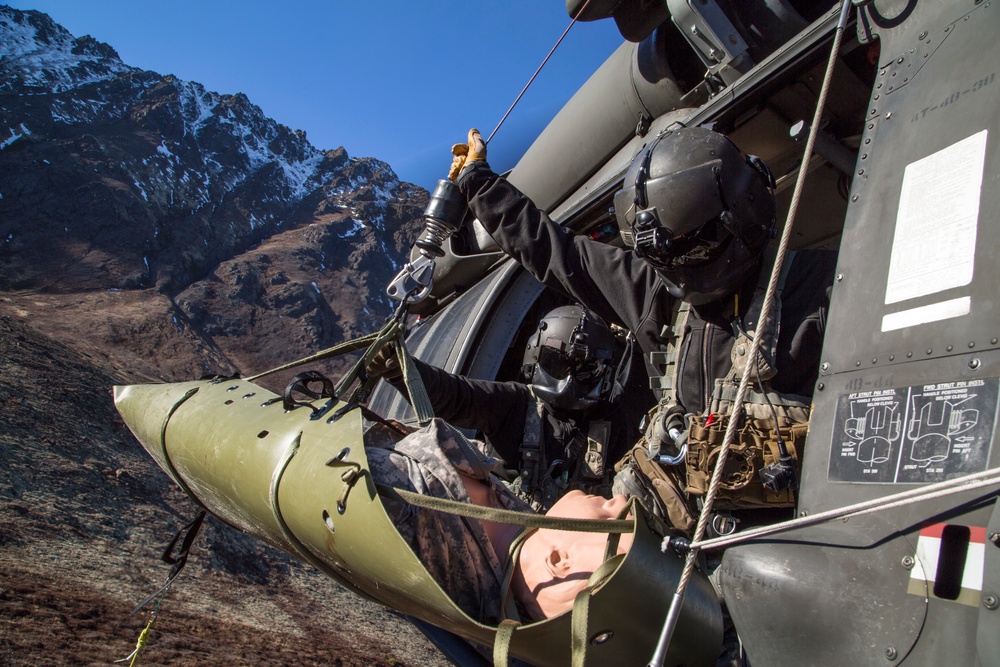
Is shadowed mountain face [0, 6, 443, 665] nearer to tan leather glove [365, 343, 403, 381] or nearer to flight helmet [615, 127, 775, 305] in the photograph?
tan leather glove [365, 343, 403, 381]

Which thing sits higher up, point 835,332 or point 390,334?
point 390,334

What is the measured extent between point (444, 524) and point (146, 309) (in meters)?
24.6

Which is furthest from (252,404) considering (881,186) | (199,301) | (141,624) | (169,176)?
(169,176)

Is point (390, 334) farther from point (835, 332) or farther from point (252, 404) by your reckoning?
point (835, 332)

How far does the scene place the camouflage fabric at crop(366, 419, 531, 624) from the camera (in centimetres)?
145

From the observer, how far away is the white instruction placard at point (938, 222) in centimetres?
133

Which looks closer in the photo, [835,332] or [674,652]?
[674,652]

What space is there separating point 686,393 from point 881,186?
96 cm

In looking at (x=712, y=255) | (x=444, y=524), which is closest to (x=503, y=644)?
(x=444, y=524)

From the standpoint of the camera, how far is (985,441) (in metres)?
1.16

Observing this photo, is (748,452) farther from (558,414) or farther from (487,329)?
(487,329)

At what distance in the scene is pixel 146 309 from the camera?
22875mm

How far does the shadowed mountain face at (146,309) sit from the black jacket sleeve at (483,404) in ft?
8.79

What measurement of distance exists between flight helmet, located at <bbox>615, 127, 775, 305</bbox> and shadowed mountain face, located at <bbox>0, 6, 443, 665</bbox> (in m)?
4.33
